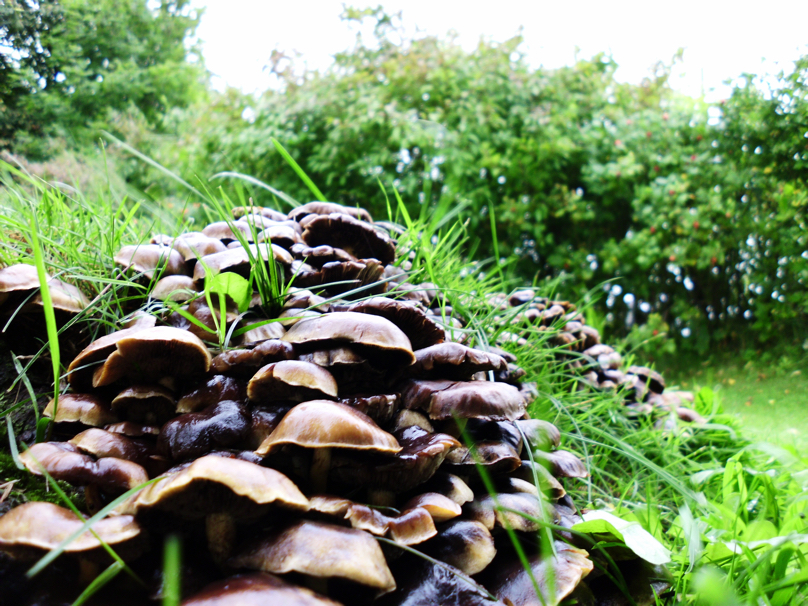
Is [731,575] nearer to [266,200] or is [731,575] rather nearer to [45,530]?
[45,530]

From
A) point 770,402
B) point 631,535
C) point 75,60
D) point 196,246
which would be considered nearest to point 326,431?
point 631,535

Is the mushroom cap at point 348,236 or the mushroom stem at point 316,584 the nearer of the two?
the mushroom stem at point 316,584

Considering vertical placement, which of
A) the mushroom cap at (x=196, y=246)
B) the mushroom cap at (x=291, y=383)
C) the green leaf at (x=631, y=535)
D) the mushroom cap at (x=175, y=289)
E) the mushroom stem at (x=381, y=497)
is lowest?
the green leaf at (x=631, y=535)

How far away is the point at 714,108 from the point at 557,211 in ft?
4.94

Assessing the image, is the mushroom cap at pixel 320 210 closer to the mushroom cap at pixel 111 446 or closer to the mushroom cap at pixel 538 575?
the mushroom cap at pixel 111 446

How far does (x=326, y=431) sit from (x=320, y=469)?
14 centimetres

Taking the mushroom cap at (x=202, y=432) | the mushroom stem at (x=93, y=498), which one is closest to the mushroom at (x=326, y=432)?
the mushroom cap at (x=202, y=432)

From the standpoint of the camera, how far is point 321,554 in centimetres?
70

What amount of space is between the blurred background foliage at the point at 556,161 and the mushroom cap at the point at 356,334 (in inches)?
85.6

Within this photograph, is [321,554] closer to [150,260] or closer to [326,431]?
[326,431]

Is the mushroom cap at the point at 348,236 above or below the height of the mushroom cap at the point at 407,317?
above

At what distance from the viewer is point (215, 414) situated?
92cm

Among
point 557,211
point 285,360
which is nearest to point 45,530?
point 285,360

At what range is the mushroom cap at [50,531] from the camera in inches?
25.6
